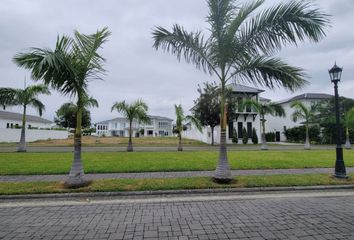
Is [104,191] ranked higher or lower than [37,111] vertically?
lower

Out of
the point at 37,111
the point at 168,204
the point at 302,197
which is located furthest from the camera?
the point at 37,111

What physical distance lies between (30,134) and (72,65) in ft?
99.1

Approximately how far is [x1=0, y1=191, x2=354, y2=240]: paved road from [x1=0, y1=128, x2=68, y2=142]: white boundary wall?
28.5 metres

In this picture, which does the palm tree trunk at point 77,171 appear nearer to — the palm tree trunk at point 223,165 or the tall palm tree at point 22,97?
the palm tree trunk at point 223,165

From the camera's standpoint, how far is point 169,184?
21.9 feet

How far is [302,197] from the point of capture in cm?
592

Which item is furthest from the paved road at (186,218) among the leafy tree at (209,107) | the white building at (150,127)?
the white building at (150,127)

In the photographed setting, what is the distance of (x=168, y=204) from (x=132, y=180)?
2.24m

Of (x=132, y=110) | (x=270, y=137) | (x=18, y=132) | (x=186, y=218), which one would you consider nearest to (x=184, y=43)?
(x=186, y=218)

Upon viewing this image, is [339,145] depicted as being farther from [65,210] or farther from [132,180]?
[65,210]

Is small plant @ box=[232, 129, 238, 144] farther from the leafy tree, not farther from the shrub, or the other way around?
the shrub

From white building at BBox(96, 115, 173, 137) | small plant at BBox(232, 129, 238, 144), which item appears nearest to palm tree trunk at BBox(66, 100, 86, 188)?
small plant at BBox(232, 129, 238, 144)

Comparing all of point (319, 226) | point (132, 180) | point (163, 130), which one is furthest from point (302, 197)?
point (163, 130)

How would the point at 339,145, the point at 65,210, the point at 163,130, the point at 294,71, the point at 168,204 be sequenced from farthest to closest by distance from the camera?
1. the point at 163,130
2. the point at 339,145
3. the point at 294,71
4. the point at 168,204
5. the point at 65,210
